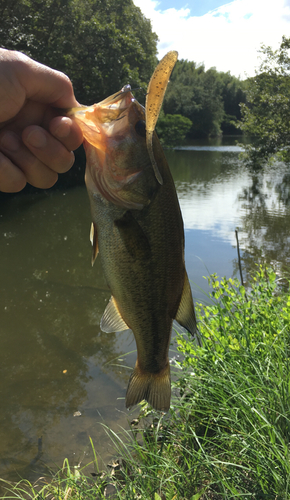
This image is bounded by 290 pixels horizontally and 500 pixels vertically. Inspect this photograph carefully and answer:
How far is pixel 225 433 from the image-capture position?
242 cm

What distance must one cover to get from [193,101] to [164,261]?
69987mm

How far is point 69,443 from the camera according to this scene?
362 centimetres

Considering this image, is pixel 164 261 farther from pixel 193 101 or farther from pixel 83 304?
pixel 193 101

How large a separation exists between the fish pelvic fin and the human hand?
119 cm

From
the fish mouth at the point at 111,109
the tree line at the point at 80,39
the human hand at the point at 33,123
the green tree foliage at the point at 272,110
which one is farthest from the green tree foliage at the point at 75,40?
the fish mouth at the point at 111,109

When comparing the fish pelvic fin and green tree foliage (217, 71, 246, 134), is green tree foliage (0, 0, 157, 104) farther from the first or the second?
green tree foliage (217, 71, 246, 134)

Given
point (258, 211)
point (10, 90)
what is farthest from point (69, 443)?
point (258, 211)

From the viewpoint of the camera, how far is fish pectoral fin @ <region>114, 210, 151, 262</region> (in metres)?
1.49

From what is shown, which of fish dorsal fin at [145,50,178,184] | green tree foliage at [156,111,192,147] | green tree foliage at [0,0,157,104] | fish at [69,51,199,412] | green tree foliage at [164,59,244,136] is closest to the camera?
fish dorsal fin at [145,50,178,184]

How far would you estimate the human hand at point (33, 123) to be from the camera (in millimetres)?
1697

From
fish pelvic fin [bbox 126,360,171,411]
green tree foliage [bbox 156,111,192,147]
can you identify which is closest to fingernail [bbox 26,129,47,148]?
fish pelvic fin [bbox 126,360,171,411]

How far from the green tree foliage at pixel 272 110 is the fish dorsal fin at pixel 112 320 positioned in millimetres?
18159

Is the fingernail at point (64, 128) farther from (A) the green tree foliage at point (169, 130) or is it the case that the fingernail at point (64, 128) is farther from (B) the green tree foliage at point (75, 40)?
(A) the green tree foliage at point (169, 130)

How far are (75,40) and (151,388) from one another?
70.3 feet
